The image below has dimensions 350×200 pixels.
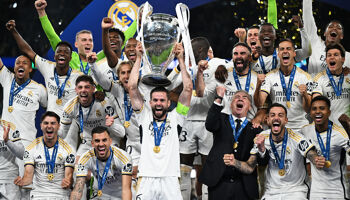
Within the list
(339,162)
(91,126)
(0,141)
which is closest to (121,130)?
(91,126)

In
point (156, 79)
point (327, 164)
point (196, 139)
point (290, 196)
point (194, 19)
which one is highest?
point (194, 19)

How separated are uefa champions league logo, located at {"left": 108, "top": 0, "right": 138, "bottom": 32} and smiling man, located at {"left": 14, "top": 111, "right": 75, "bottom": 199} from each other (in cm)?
288

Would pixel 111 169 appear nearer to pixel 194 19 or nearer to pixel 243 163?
pixel 243 163

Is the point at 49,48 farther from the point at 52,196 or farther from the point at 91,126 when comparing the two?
the point at 52,196

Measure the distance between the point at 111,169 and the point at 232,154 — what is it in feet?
4.23

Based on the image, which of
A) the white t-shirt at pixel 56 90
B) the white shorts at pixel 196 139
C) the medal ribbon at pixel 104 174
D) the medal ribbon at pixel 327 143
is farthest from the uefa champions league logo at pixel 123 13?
the medal ribbon at pixel 327 143

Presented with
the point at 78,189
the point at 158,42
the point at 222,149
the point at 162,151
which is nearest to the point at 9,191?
the point at 78,189

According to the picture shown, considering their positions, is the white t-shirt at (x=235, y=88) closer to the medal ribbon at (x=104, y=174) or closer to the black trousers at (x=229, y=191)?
the black trousers at (x=229, y=191)

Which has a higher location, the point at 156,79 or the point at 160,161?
the point at 156,79

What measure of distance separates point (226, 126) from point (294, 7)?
4175 mm

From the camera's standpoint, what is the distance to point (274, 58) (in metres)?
8.09

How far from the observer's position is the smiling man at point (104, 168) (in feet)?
23.8

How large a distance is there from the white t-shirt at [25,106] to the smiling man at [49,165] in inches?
32.4

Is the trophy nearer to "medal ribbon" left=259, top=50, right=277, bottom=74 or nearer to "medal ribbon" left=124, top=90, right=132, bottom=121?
"medal ribbon" left=124, top=90, right=132, bottom=121
